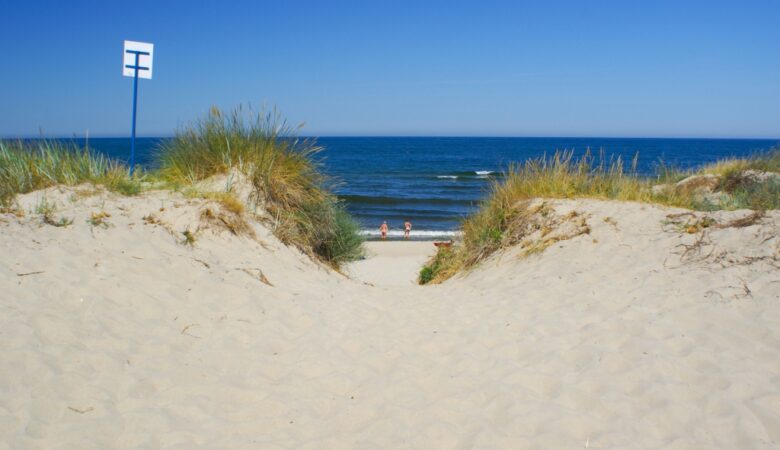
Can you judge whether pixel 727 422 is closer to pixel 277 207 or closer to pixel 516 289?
pixel 516 289

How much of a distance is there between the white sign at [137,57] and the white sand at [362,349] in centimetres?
222

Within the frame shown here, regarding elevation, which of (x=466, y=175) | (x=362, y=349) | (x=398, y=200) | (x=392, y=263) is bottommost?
(x=392, y=263)

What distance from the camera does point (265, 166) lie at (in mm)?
7672

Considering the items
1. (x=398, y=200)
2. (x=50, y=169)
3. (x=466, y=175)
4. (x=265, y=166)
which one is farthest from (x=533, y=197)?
(x=466, y=175)

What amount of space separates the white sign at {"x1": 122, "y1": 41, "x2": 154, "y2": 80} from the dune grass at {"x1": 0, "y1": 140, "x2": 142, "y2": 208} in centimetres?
133

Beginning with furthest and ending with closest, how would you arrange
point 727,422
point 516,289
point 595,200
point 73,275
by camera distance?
1. point 595,200
2. point 516,289
3. point 73,275
4. point 727,422

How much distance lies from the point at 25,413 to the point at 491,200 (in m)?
7.03

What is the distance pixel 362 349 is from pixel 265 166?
3832mm

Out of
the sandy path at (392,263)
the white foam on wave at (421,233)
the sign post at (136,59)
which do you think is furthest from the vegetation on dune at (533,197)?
the white foam on wave at (421,233)

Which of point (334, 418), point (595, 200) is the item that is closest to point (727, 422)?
point (334, 418)

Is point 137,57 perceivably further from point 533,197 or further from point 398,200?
point 398,200

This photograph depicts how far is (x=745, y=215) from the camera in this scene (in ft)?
21.3

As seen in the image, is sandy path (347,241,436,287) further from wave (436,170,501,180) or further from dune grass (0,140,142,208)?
wave (436,170,501,180)

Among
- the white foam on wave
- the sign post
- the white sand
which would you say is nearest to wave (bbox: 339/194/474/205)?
the white foam on wave
